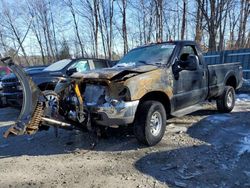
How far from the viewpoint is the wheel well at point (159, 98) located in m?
5.32

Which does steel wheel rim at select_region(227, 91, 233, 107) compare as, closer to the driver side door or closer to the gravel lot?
the gravel lot

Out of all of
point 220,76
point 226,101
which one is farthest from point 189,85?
→ point 226,101

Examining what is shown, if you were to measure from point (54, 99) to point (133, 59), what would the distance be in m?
2.33

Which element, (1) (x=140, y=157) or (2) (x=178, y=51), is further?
(2) (x=178, y=51)

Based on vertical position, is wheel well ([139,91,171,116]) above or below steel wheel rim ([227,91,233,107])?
above

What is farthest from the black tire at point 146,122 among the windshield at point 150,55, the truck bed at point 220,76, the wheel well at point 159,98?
the truck bed at point 220,76

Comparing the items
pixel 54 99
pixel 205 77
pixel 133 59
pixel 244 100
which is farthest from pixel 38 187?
pixel 244 100

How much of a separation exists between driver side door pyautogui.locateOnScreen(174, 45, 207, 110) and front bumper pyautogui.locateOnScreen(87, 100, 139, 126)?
1.37 m

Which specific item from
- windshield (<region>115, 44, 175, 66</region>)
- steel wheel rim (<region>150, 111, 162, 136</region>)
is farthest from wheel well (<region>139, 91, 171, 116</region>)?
windshield (<region>115, 44, 175, 66</region>)

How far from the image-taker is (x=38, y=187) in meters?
3.88

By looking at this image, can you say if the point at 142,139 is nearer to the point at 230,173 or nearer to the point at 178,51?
the point at 230,173

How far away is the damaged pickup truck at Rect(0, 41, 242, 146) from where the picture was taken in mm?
4598

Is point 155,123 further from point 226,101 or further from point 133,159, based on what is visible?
point 226,101

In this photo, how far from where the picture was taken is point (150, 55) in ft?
20.7
